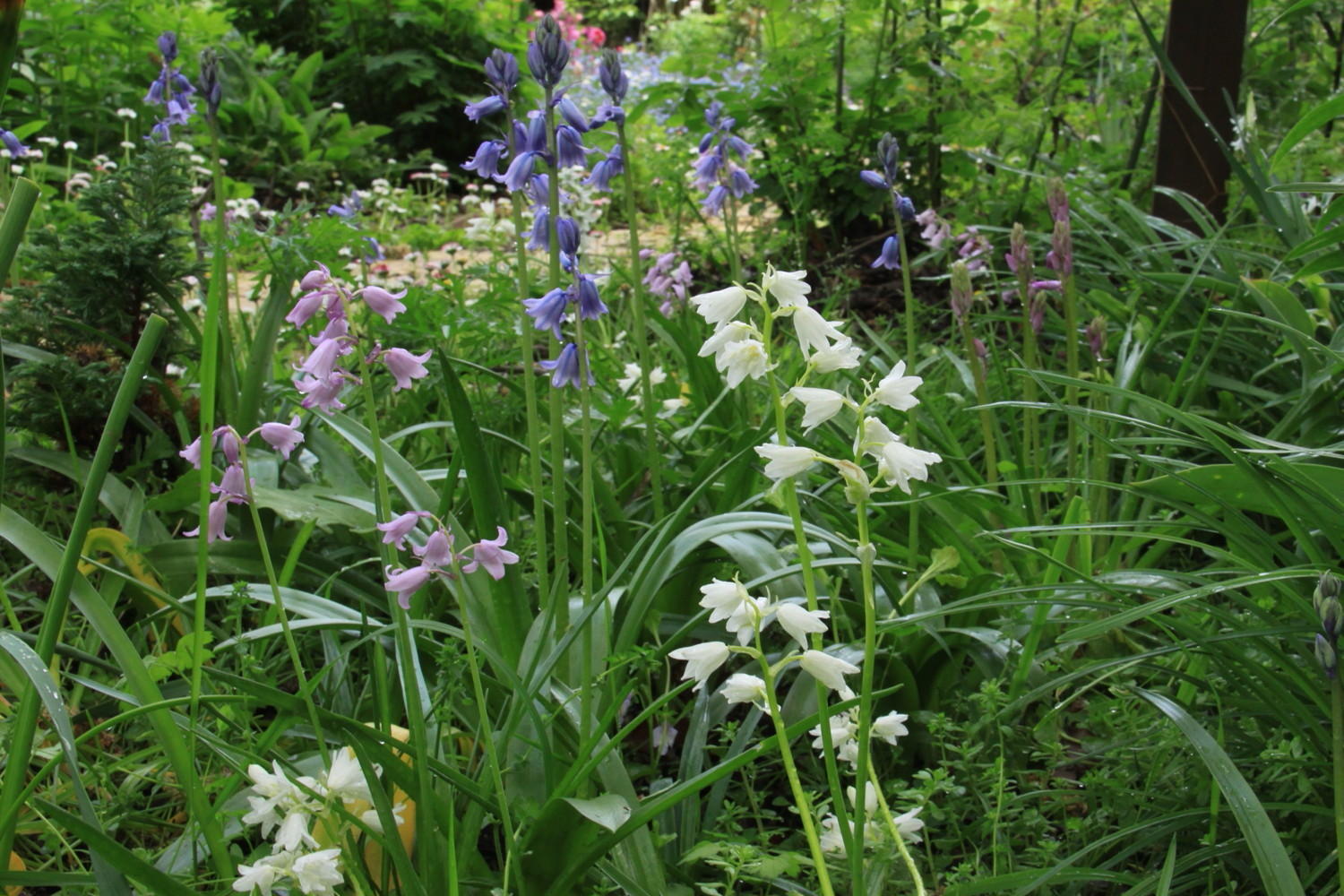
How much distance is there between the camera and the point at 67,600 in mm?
1342

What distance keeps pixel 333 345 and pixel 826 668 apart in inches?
28.0

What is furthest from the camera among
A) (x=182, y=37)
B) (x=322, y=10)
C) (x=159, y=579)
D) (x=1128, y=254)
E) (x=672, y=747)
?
(x=322, y=10)

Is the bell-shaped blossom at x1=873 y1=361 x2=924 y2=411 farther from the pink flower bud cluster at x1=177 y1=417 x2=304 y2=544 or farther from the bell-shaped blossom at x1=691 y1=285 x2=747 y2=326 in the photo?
the pink flower bud cluster at x1=177 y1=417 x2=304 y2=544

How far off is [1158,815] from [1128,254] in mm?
2289

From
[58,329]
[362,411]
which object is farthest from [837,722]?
[58,329]

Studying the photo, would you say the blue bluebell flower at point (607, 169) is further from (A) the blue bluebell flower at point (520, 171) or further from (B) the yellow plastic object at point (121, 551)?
(B) the yellow plastic object at point (121, 551)

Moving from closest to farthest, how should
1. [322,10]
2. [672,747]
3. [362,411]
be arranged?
[672,747] → [362,411] → [322,10]

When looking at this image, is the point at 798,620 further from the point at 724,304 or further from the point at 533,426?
the point at 533,426

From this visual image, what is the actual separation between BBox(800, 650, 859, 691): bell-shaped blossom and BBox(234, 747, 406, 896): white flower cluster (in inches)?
24.0

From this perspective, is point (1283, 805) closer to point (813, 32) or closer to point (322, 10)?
point (813, 32)

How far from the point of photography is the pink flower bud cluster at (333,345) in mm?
1438

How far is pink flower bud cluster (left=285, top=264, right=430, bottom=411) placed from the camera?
1438 millimetres

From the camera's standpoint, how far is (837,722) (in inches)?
62.6

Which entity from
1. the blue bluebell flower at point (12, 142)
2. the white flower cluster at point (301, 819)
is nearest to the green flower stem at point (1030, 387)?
the white flower cluster at point (301, 819)
